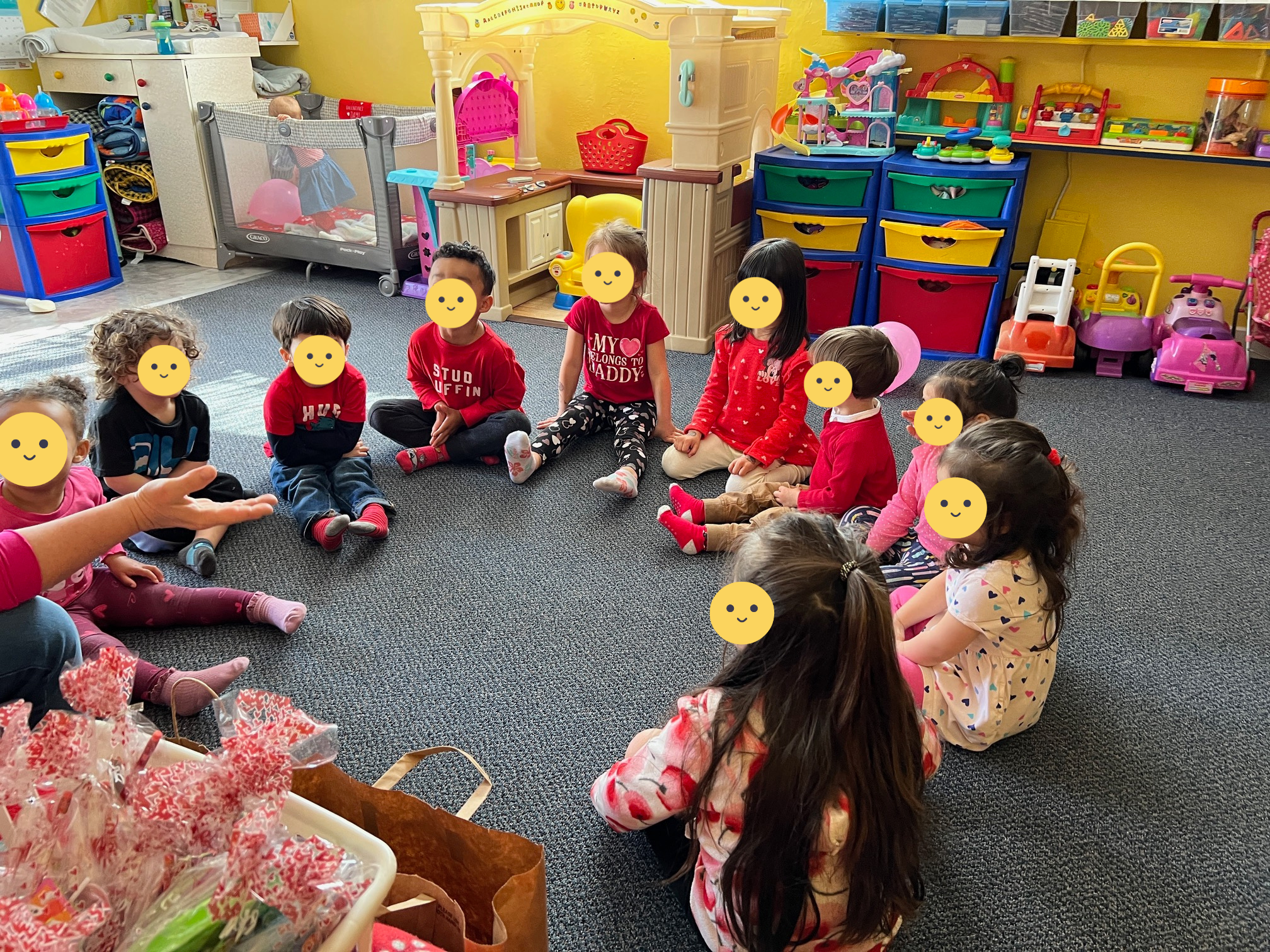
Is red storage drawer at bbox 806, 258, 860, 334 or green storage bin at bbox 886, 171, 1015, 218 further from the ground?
green storage bin at bbox 886, 171, 1015, 218

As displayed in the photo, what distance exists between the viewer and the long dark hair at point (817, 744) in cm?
90

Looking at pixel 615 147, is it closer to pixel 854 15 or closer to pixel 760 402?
pixel 854 15

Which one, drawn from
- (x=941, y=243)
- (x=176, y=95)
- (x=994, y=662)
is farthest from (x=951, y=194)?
(x=176, y=95)

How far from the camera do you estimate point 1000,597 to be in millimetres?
1295

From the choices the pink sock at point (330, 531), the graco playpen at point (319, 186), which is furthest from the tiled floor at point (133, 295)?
the pink sock at point (330, 531)

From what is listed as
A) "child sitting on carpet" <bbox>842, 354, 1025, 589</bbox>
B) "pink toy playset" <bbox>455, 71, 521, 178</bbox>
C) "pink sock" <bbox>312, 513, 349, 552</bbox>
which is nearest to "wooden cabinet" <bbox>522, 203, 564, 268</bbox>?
"pink toy playset" <bbox>455, 71, 521, 178</bbox>

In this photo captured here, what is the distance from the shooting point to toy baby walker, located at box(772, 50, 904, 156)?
3.15m

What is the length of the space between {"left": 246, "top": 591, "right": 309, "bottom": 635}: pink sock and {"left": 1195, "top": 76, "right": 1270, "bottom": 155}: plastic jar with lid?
3058 mm

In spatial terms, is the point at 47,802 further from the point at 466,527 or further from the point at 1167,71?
the point at 1167,71

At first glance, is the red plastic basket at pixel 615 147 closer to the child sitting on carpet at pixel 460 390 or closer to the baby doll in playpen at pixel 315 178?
the baby doll in playpen at pixel 315 178

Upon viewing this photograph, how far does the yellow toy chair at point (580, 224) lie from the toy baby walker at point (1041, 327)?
1.37m

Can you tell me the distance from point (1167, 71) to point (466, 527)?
278 centimetres

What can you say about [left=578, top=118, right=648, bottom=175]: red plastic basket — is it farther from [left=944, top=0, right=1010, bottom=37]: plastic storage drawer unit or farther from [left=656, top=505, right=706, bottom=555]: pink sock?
[left=656, top=505, right=706, bottom=555]: pink sock

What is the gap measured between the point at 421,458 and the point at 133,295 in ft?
7.12
